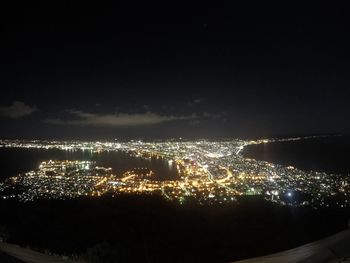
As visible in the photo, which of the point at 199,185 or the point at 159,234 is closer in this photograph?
the point at 159,234

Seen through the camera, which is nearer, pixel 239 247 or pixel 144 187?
pixel 239 247

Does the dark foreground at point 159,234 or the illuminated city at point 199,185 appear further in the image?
the illuminated city at point 199,185

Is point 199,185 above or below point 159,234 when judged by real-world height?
below

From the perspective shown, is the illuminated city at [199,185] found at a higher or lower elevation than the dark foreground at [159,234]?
lower

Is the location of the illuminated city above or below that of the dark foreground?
below

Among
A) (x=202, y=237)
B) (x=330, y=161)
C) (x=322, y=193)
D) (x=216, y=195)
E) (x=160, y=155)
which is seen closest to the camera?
(x=202, y=237)

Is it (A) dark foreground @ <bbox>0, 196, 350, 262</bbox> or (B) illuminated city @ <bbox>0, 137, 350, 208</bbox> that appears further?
(B) illuminated city @ <bbox>0, 137, 350, 208</bbox>

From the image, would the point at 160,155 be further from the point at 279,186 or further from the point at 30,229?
the point at 30,229

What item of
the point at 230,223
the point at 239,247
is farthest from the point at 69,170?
the point at 239,247
